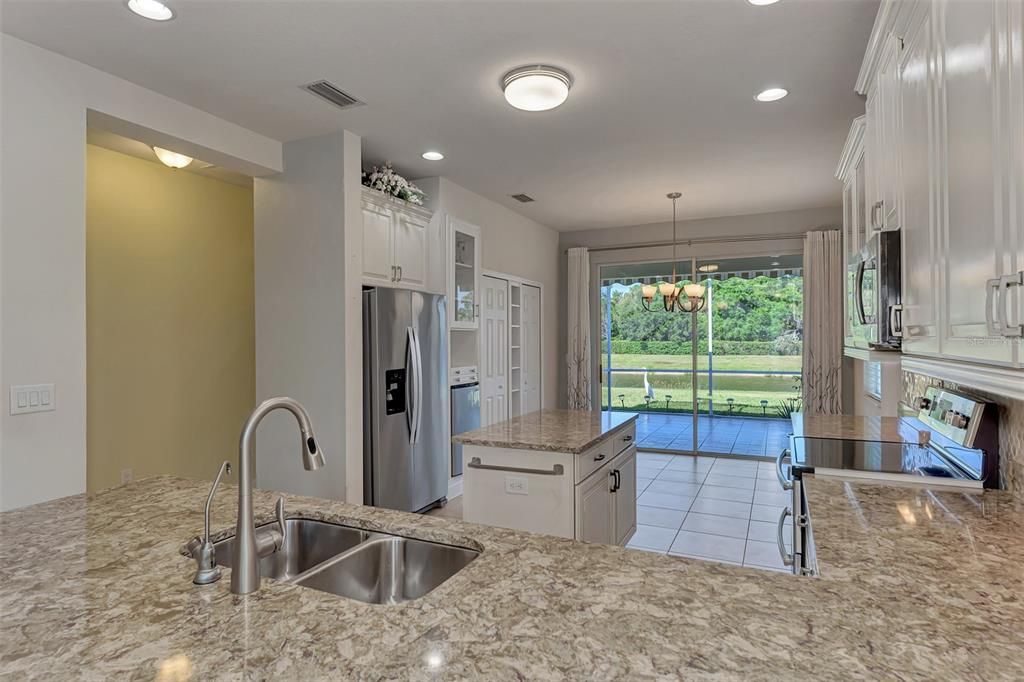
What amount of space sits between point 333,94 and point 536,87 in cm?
114

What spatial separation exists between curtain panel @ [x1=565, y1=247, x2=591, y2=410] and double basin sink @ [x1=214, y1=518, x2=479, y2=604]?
5.50 metres

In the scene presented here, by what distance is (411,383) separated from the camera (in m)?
4.05

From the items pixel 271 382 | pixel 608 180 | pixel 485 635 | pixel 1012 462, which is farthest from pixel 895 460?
pixel 271 382

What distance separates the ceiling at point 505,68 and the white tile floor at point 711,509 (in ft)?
8.59

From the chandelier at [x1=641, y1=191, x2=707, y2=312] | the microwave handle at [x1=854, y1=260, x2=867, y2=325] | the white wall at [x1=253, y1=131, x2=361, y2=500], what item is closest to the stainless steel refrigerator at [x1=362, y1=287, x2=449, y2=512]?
the white wall at [x1=253, y1=131, x2=361, y2=500]

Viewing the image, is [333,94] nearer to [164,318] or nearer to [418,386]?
[418,386]

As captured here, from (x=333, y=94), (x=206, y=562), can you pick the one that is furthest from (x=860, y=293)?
(x=333, y=94)

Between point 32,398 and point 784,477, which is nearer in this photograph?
point 784,477

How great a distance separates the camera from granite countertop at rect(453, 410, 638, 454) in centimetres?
261

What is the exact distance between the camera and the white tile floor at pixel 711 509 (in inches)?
140

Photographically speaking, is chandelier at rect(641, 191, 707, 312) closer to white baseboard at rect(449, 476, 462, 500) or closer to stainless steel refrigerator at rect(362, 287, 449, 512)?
stainless steel refrigerator at rect(362, 287, 449, 512)

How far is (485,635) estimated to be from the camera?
0.92 meters

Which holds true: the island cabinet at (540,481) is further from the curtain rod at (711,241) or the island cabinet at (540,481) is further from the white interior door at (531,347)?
the curtain rod at (711,241)

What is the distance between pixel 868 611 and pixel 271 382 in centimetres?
372
